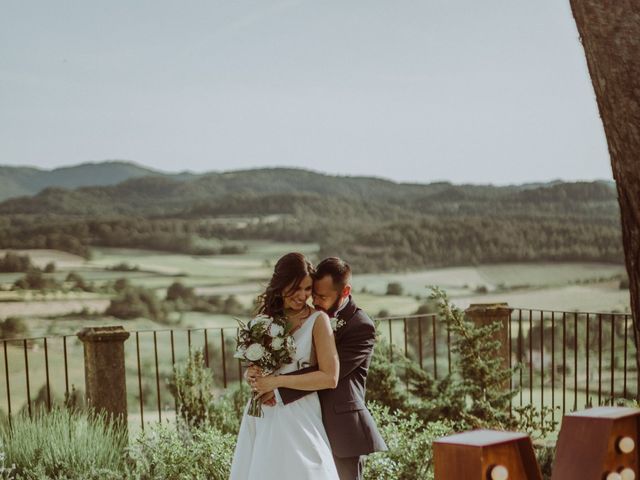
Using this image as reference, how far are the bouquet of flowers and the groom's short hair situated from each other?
0.85 ft

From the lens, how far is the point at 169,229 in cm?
2017

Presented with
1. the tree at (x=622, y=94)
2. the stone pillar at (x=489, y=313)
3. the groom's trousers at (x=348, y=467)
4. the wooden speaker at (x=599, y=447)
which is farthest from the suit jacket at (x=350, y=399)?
the stone pillar at (x=489, y=313)

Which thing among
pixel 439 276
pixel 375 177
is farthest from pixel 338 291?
pixel 375 177

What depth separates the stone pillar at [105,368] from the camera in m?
6.14

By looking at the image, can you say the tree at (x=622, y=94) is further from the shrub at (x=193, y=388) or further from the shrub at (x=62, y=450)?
the shrub at (x=193, y=388)

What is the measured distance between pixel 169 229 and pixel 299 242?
10.8 ft

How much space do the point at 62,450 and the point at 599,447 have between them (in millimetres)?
3927

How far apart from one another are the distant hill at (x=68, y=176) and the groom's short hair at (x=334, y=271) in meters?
17.7

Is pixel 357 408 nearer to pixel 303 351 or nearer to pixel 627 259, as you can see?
pixel 303 351

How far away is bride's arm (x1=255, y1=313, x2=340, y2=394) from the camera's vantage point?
11.0ft

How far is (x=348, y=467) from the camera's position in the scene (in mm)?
3711

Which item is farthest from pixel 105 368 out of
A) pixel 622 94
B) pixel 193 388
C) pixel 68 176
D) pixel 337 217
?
pixel 68 176

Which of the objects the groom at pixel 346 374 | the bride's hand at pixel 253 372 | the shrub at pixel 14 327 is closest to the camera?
the bride's hand at pixel 253 372

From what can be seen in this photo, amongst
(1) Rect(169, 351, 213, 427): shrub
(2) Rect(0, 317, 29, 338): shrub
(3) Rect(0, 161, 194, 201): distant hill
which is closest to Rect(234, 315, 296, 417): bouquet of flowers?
(1) Rect(169, 351, 213, 427): shrub
